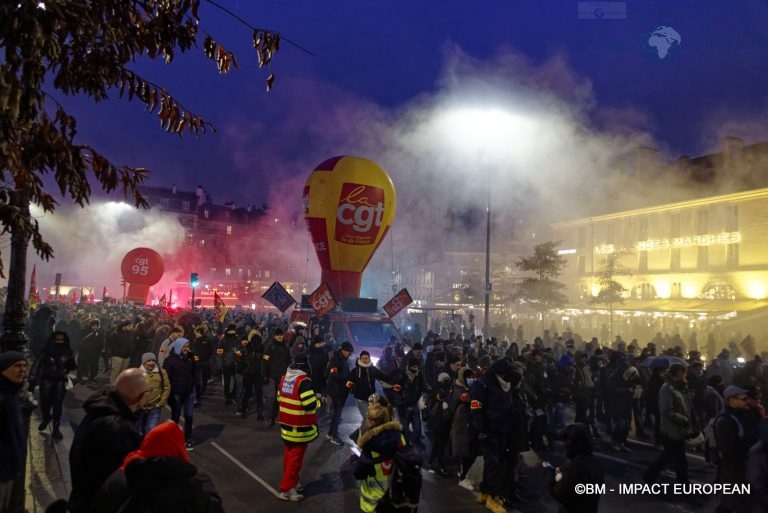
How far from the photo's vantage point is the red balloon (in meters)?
29.8

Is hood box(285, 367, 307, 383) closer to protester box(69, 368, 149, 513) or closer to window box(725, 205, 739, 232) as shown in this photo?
protester box(69, 368, 149, 513)

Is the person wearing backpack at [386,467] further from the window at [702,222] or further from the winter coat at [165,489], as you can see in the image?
the window at [702,222]

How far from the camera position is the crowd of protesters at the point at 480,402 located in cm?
466

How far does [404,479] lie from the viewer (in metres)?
4.37

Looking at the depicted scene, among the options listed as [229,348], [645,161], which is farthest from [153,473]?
[645,161]

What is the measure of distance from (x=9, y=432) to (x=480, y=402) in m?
4.49

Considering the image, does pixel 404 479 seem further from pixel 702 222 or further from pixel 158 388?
pixel 702 222

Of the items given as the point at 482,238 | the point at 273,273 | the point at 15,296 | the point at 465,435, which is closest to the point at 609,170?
the point at 482,238

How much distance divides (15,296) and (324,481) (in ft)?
13.5

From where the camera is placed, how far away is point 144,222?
201 feet

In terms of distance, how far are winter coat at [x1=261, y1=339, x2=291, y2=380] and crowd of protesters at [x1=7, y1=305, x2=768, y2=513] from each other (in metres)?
0.02

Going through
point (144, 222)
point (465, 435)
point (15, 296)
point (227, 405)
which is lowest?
point (227, 405)

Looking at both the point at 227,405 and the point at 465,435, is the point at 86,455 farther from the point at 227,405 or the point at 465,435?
the point at 227,405

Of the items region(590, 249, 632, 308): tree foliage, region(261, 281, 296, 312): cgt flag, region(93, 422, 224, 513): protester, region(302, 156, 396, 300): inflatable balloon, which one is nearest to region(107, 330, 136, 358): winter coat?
region(261, 281, 296, 312): cgt flag
